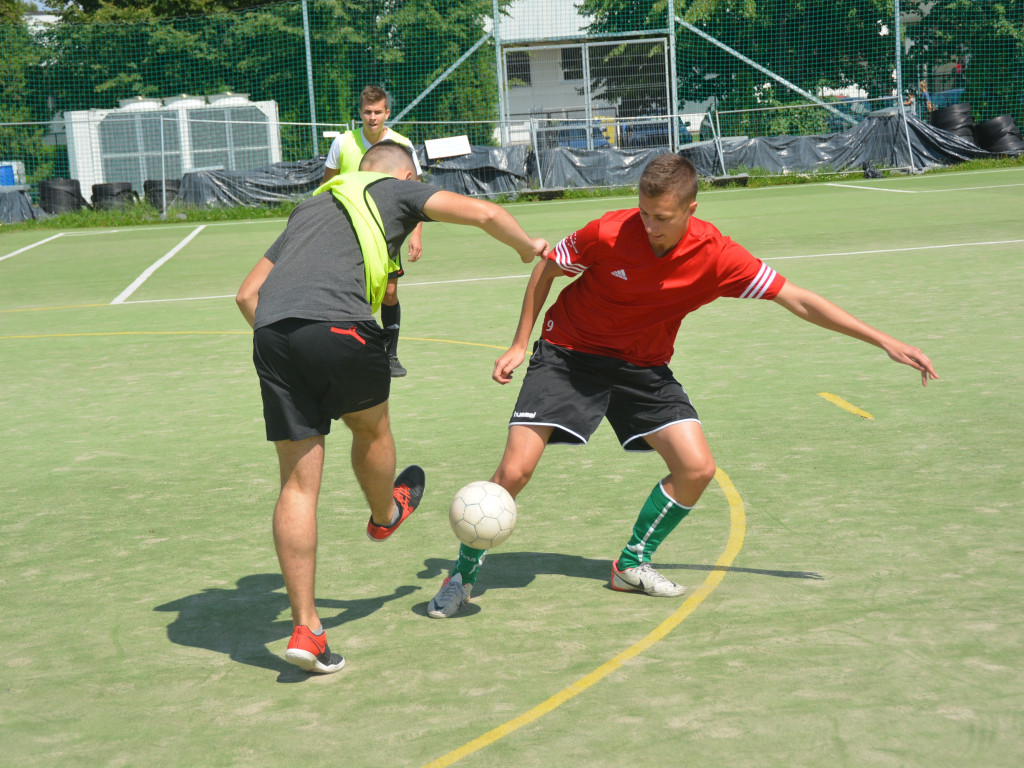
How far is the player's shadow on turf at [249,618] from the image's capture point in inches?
164

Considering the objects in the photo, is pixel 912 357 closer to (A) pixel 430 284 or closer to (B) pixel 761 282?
(B) pixel 761 282

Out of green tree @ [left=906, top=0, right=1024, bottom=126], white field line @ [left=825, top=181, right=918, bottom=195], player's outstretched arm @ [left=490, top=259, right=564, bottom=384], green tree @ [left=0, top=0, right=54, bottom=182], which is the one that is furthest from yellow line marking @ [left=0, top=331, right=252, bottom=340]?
green tree @ [left=906, top=0, right=1024, bottom=126]

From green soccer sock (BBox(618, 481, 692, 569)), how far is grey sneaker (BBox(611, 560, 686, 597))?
0.03 meters

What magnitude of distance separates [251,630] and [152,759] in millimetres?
1012

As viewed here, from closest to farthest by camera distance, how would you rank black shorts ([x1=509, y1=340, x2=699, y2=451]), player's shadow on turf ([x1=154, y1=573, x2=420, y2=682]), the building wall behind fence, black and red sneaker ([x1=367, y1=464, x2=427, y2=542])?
player's shadow on turf ([x1=154, y1=573, x2=420, y2=682]), black shorts ([x1=509, y1=340, x2=699, y2=451]), black and red sneaker ([x1=367, y1=464, x2=427, y2=542]), the building wall behind fence

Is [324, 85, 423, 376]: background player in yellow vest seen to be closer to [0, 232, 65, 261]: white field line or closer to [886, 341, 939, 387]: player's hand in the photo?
[886, 341, 939, 387]: player's hand

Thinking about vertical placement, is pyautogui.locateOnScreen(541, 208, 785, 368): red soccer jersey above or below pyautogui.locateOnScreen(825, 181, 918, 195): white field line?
below

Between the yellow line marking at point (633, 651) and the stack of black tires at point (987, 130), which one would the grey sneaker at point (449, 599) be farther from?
the stack of black tires at point (987, 130)

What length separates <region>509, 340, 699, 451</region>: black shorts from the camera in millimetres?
4598

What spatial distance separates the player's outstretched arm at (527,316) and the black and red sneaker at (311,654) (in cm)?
122

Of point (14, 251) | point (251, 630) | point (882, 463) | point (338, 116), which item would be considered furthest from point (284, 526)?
point (338, 116)

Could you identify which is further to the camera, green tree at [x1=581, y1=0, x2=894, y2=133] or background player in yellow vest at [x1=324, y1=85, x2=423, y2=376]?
green tree at [x1=581, y1=0, x2=894, y2=133]

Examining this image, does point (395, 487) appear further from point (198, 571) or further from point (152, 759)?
point (152, 759)

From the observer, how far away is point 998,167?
27703mm
